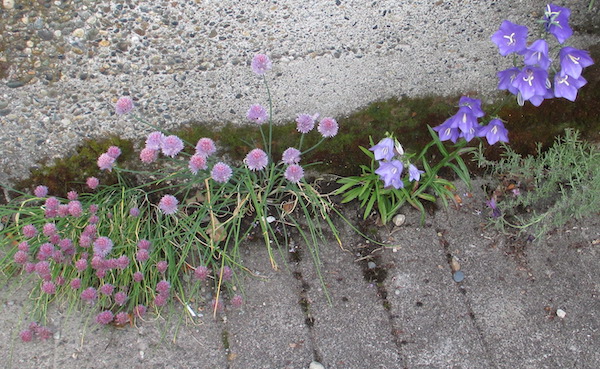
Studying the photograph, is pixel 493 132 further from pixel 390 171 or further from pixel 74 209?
pixel 74 209

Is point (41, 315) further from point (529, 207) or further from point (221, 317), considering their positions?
point (529, 207)

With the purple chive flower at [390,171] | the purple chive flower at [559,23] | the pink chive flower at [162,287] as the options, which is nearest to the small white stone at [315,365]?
the pink chive flower at [162,287]

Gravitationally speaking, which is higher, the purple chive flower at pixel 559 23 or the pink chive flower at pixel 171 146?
the purple chive flower at pixel 559 23

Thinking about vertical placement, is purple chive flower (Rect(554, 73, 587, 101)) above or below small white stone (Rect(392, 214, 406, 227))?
above

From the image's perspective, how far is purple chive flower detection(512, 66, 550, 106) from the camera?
2086mm

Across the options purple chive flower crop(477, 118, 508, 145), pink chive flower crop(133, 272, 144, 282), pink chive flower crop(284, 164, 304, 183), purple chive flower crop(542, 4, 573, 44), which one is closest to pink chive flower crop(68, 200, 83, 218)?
pink chive flower crop(133, 272, 144, 282)

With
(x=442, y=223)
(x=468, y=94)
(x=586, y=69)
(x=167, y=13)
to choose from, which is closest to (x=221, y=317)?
(x=442, y=223)

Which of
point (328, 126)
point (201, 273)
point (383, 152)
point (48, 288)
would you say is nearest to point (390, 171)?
point (383, 152)

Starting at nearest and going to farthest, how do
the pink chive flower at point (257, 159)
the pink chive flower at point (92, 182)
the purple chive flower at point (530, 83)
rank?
the purple chive flower at point (530, 83), the pink chive flower at point (257, 159), the pink chive flower at point (92, 182)

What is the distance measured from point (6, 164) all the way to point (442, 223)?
2.18 m

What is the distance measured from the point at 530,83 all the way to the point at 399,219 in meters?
0.94

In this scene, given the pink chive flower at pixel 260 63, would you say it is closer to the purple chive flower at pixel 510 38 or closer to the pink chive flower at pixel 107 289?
the purple chive flower at pixel 510 38

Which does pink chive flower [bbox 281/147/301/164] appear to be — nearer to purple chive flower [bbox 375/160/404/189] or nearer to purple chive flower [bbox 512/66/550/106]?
purple chive flower [bbox 375/160/404/189]

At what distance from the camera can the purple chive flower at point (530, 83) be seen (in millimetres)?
2086
